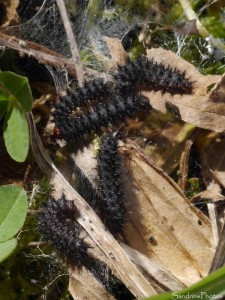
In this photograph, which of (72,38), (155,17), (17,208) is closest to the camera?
(17,208)

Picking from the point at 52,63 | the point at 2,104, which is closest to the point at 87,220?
the point at 2,104

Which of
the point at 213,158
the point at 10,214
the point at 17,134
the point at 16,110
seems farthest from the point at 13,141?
the point at 213,158

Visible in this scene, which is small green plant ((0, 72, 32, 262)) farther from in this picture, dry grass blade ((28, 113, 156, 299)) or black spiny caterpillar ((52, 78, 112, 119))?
black spiny caterpillar ((52, 78, 112, 119))

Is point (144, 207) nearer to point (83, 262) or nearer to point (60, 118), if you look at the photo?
point (83, 262)

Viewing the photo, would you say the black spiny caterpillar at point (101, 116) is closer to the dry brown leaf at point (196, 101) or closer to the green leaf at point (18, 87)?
the dry brown leaf at point (196, 101)

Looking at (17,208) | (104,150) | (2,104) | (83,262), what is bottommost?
(83,262)

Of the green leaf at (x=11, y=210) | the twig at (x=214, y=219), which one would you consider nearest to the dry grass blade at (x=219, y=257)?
the twig at (x=214, y=219)
